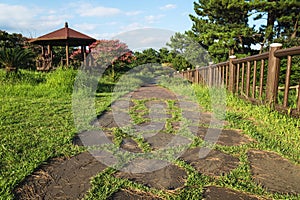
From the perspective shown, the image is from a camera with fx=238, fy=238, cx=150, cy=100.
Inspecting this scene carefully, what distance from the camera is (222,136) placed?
206 centimetres

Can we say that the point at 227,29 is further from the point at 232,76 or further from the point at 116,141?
the point at 116,141

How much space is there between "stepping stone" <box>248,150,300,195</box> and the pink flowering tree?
439 inches

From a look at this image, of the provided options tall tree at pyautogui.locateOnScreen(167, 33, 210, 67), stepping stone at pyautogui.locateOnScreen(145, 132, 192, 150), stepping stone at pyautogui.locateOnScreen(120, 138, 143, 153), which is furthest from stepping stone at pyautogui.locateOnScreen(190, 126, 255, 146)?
tall tree at pyautogui.locateOnScreen(167, 33, 210, 67)

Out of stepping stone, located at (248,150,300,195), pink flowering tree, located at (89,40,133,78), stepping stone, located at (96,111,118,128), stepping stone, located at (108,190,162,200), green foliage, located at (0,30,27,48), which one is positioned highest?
green foliage, located at (0,30,27,48)

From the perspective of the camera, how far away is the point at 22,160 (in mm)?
1463

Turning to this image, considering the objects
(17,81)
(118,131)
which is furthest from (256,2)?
(118,131)

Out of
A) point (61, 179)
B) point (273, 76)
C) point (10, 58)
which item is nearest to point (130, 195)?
point (61, 179)

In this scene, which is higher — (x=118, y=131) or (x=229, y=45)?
(x=229, y=45)

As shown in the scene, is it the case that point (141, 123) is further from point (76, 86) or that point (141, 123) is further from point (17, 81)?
A: point (17, 81)

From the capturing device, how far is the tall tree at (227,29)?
1286cm

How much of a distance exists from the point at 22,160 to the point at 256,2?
1274 cm

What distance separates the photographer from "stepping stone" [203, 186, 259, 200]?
1.11 m

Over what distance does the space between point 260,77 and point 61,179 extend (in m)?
2.91

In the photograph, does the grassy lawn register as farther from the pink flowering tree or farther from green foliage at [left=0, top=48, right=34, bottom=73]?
the pink flowering tree
